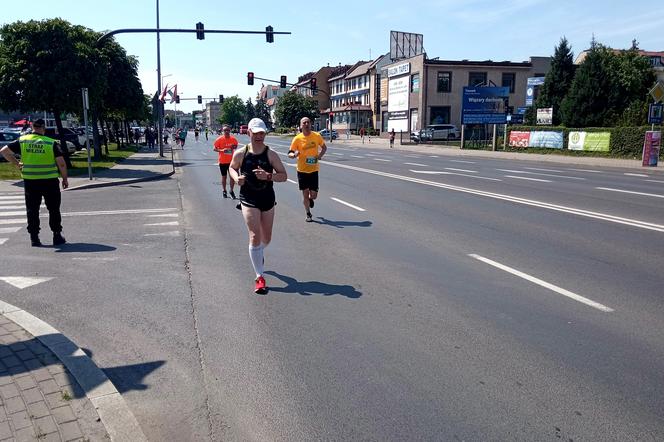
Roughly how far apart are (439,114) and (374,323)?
2500 inches

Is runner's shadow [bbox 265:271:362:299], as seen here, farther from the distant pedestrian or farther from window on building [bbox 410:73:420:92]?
window on building [bbox 410:73:420:92]

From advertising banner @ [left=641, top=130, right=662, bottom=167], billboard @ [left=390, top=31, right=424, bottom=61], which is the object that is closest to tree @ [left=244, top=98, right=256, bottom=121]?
billboard @ [left=390, top=31, right=424, bottom=61]

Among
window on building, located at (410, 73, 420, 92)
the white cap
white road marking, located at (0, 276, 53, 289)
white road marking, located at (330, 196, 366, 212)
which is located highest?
window on building, located at (410, 73, 420, 92)

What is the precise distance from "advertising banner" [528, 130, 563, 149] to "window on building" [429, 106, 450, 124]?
89.5ft

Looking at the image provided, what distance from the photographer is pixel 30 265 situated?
24.0 ft

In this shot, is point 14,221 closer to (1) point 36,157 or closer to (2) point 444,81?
(1) point 36,157

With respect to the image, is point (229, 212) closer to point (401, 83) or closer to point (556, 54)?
point (556, 54)

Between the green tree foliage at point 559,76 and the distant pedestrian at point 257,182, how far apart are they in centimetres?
4621

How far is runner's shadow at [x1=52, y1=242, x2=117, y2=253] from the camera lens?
818cm

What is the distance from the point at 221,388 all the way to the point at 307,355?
77 centimetres

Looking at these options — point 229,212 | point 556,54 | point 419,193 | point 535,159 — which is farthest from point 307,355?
point 556,54

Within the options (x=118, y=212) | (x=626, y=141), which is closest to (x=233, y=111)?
(x=626, y=141)

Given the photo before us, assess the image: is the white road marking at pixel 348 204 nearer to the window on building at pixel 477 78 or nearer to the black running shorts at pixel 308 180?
the black running shorts at pixel 308 180

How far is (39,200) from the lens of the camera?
8.55 meters
